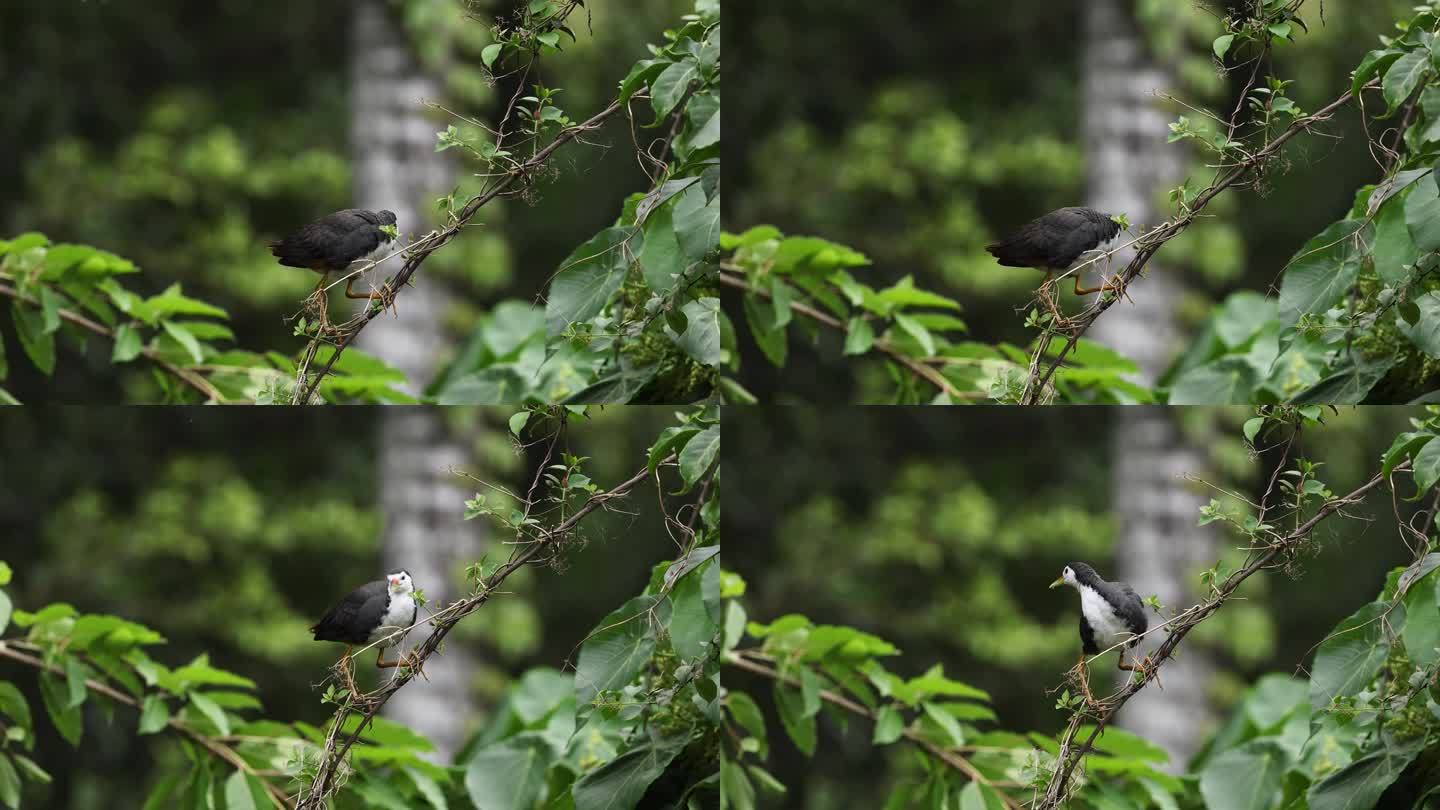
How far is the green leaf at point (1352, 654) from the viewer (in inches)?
84.4

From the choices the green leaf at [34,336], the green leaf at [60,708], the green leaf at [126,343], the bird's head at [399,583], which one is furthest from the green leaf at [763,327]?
the green leaf at [60,708]

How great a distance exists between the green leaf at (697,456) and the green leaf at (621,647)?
210 millimetres

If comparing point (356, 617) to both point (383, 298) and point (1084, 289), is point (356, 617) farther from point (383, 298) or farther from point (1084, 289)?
point (1084, 289)

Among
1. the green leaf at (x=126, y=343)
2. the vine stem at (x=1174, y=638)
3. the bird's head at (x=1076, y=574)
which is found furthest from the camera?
the green leaf at (x=126, y=343)

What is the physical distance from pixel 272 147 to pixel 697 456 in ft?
3.54

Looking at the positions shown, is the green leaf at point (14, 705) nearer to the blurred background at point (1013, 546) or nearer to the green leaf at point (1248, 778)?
the blurred background at point (1013, 546)

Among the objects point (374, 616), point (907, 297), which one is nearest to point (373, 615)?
point (374, 616)

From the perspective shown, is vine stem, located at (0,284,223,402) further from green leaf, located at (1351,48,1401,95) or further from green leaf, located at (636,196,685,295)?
green leaf, located at (1351,48,1401,95)

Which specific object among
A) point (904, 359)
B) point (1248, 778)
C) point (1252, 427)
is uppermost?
point (904, 359)

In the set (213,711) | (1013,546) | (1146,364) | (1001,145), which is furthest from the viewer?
(1013,546)

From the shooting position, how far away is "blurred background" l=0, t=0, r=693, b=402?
85.6 inches

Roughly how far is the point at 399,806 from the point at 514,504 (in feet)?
1.75

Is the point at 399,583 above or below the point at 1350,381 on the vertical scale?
below

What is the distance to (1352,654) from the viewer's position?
215 cm
